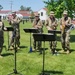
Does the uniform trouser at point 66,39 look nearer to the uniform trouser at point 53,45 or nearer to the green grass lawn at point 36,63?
the green grass lawn at point 36,63

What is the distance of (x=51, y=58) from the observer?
1551 centimetres

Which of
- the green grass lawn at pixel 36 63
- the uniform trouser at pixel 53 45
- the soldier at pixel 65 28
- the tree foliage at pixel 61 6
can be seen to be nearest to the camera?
the green grass lawn at pixel 36 63

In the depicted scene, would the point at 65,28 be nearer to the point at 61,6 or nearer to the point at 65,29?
the point at 65,29

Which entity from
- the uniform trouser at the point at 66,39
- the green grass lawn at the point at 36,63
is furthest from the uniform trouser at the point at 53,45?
the uniform trouser at the point at 66,39

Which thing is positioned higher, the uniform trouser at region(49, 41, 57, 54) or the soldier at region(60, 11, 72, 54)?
the soldier at region(60, 11, 72, 54)

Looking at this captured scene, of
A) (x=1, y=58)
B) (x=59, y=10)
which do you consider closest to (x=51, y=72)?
(x=1, y=58)

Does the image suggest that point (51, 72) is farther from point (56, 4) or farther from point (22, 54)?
point (56, 4)

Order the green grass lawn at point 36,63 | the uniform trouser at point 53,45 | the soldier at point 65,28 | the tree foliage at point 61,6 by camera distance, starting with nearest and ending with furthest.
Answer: the green grass lawn at point 36,63 → the soldier at point 65,28 → the uniform trouser at point 53,45 → the tree foliage at point 61,6

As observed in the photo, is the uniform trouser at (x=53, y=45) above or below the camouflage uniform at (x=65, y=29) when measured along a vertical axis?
below

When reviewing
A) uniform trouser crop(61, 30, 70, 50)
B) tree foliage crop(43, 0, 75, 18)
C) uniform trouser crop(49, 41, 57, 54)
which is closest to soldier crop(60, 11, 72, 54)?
uniform trouser crop(61, 30, 70, 50)

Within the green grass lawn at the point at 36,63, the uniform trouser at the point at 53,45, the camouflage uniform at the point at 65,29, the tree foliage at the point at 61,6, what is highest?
the tree foliage at the point at 61,6

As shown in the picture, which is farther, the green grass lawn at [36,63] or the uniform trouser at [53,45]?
the uniform trouser at [53,45]

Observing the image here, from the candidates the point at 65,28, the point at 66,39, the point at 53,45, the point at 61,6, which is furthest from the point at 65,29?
the point at 61,6

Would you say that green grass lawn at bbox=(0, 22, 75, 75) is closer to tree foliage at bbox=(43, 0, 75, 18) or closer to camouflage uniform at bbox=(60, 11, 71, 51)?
camouflage uniform at bbox=(60, 11, 71, 51)
